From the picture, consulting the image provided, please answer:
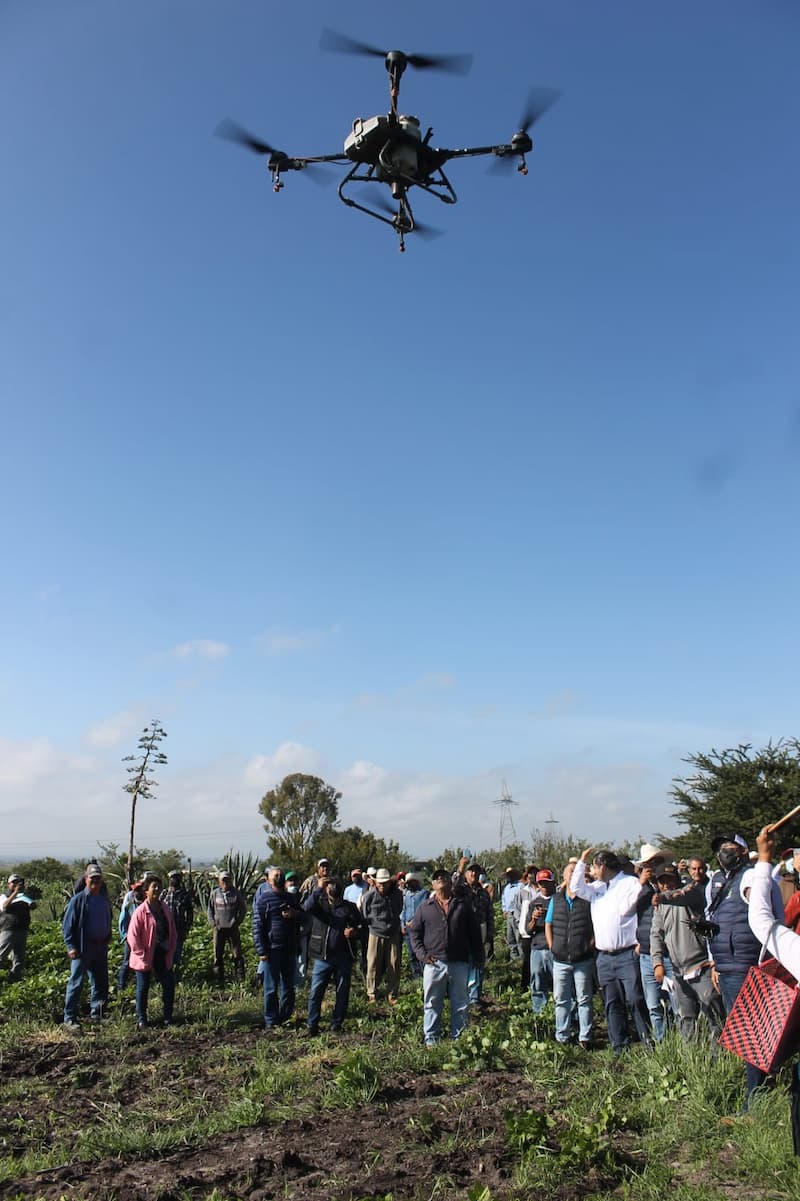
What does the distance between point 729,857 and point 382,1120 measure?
3.45 metres

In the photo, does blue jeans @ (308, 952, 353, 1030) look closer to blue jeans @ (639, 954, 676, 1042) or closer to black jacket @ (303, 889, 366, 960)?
black jacket @ (303, 889, 366, 960)

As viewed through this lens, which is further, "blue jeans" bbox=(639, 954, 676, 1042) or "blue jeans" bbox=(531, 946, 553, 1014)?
"blue jeans" bbox=(531, 946, 553, 1014)

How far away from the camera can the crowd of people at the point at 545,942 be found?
7.68 metres

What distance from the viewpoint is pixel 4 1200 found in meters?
5.34

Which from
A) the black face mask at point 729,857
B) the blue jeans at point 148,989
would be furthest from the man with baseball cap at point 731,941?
the blue jeans at point 148,989

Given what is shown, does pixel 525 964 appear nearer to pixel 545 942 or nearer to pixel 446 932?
pixel 545 942

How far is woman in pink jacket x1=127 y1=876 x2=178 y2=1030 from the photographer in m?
10.5

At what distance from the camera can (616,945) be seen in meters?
8.22

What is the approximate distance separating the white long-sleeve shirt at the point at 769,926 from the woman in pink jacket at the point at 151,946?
7.89 meters

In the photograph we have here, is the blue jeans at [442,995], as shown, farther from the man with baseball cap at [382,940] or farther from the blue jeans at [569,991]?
the man with baseball cap at [382,940]

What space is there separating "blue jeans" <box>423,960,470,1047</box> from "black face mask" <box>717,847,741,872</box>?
3.16 m

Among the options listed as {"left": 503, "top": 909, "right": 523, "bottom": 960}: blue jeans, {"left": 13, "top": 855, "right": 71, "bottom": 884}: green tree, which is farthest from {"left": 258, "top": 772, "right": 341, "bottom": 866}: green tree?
{"left": 503, "top": 909, "right": 523, "bottom": 960}: blue jeans

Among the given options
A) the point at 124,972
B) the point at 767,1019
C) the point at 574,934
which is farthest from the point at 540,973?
the point at 767,1019

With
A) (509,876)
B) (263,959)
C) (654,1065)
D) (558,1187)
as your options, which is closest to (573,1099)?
(654,1065)
